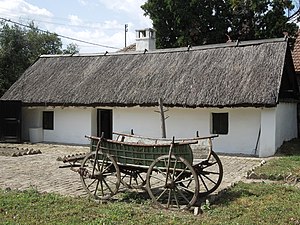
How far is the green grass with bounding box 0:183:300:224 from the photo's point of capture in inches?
258

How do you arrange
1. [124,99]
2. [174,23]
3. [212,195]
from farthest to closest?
[174,23] → [124,99] → [212,195]

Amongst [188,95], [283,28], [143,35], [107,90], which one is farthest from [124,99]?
[283,28]

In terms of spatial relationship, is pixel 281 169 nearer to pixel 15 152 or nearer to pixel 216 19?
pixel 15 152

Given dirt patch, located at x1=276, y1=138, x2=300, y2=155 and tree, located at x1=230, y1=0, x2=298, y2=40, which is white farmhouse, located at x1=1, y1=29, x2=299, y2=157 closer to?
dirt patch, located at x1=276, y1=138, x2=300, y2=155

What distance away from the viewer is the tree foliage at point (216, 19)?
64.7 feet

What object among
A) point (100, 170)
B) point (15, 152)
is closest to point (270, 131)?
point (100, 170)

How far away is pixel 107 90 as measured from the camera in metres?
18.0

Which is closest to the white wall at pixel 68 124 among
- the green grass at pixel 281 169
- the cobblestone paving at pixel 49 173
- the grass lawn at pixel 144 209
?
the cobblestone paving at pixel 49 173

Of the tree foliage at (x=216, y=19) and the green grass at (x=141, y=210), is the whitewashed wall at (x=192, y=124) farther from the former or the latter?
the green grass at (x=141, y=210)

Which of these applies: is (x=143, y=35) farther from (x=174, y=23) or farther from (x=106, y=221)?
(x=106, y=221)

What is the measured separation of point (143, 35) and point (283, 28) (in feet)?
23.0

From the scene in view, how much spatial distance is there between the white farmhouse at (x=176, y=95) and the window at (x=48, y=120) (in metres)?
0.05

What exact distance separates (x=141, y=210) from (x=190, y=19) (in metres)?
15.3

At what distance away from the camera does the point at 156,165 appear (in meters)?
7.70
